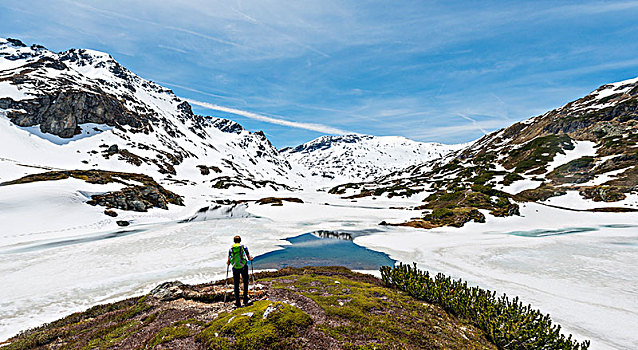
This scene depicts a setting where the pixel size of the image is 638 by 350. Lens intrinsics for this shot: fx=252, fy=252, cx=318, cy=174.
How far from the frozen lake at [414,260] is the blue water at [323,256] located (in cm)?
95

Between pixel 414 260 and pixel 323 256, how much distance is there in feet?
29.1

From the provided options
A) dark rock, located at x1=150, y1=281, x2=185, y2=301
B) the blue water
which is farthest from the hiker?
the blue water

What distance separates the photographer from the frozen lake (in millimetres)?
13422

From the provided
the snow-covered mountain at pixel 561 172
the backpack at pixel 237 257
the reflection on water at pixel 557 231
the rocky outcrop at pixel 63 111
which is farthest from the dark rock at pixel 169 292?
the rocky outcrop at pixel 63 111

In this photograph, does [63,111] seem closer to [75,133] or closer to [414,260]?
[75,133]

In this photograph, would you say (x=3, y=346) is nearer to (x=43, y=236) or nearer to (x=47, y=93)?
(x=43, y=236)

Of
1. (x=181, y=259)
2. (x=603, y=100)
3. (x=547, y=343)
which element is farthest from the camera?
(x=603, y=100)

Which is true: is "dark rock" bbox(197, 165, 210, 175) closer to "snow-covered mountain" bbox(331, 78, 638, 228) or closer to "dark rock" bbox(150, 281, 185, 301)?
"snow-covered mountain" bbox(331, 78, 638, 228)

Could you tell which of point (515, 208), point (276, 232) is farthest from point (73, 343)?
point (515, 208)

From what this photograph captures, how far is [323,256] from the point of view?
26125mm

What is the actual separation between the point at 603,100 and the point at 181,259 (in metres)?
224

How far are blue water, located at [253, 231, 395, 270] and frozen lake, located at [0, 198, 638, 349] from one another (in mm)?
947

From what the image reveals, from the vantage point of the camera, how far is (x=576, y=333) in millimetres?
10891

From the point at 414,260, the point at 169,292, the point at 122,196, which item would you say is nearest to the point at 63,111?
the point at 122,196
